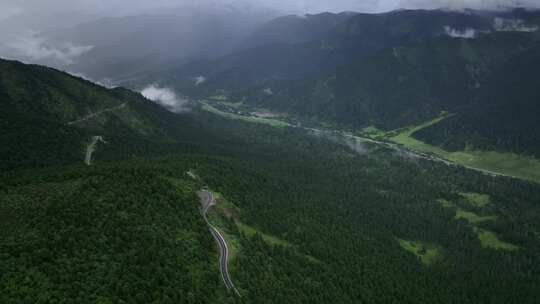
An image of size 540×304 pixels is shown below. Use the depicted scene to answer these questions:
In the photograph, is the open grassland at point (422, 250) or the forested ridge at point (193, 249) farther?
the open grassland at point (422, 250)

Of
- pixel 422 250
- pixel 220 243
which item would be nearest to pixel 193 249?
pixel 220 243

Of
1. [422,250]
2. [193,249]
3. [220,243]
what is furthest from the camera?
[422,250]

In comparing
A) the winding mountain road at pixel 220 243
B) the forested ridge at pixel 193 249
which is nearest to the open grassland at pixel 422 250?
the forested ridge at pixel 193 249

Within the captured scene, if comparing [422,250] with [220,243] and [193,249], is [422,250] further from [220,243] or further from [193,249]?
[193,249]

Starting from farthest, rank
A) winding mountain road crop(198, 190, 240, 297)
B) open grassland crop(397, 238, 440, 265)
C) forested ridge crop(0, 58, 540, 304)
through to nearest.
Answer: open grassland crop(397, 238, 440, 265)
winding mountain road crop(198, 190, 240, 297)
forested ridge crop(0, 58, 540, 304)

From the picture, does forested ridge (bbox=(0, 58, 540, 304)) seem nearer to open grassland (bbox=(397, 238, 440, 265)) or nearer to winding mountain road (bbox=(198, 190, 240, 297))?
open grassland (bbox=(397, 238, 440, 265))

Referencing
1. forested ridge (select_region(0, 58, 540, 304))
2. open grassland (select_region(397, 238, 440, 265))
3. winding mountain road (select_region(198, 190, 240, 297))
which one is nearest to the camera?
forested ridge (select_region(0, 58, 540, 304))

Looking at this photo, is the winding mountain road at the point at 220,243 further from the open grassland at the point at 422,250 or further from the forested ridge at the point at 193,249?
the open grassland at the point at 422,250

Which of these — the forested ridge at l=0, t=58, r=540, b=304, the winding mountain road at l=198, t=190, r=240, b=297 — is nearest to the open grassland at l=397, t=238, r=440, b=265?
the forested ridge at l=0, t=58, r=540, b=304

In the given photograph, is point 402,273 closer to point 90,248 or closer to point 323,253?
point 323,253
